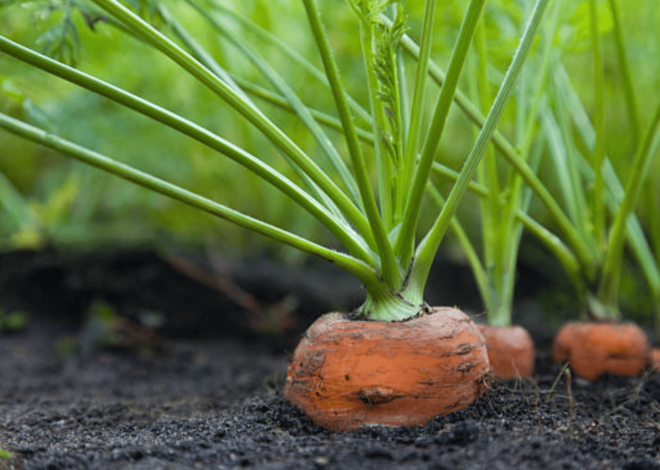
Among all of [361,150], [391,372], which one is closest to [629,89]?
[361,150]

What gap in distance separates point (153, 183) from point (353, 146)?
10.9 inches

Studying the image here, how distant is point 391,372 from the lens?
0.85m

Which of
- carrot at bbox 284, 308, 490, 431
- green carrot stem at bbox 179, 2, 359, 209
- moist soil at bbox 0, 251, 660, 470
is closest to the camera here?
moist soil at bbox 0, 251, 660, 470

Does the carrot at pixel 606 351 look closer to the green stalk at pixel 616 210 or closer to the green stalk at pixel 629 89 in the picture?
the green stalk at pixel 616 210

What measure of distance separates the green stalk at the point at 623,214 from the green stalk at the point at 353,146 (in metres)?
0.59

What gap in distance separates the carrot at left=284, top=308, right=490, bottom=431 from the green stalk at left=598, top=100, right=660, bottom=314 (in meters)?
0.54

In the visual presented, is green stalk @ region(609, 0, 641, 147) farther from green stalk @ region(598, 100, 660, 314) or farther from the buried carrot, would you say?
the buried carrot

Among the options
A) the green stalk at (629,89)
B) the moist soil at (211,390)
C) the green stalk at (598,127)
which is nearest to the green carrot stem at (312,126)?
the moist soil at (211,390)

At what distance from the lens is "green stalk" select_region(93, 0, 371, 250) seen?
0.79 m

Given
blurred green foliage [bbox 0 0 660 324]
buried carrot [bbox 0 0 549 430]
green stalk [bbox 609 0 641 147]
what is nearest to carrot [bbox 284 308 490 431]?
buried carrot [bbox 0 0 549 430]

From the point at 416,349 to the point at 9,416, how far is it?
2.53 feet

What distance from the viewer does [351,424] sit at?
86 centimetres

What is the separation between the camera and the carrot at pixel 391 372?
85 cm

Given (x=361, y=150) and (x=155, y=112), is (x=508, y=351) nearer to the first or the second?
(x=361, y=150)
